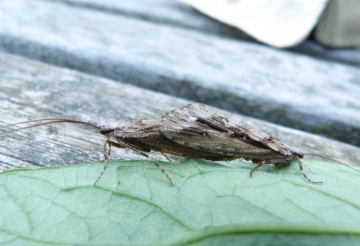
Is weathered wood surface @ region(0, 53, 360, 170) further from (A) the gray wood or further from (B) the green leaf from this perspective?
(A) the gray wood

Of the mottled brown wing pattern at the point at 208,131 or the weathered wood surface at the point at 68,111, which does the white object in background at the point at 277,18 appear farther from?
the mottled brown wing pattern at the point at 208,131

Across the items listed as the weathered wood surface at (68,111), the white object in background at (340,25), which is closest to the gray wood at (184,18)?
the white object in background at (340,25)

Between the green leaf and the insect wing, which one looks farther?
the insect wing

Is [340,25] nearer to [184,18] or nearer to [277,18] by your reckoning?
[277,18]

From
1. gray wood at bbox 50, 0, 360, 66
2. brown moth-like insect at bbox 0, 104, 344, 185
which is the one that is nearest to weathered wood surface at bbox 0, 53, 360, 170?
brown moth-like insect at bbox 0, 104, 344, 185

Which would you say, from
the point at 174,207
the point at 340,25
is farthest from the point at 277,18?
the point at 174,207

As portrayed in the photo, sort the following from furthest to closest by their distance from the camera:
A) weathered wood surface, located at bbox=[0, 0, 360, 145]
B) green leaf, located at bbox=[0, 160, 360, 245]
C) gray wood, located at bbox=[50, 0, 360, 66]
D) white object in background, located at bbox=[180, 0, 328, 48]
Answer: gray wood, located at bbox=[50, 0, 360, 66] < white object in background, located at bbox=[180, 0, 328, 48] < weathered wood surface, located at bbox=[0, 0, 360, 145] < green leaf, located at bbox=[0, 160, 360, 245]

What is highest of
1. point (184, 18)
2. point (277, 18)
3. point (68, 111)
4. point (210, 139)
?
point (277, 18)
